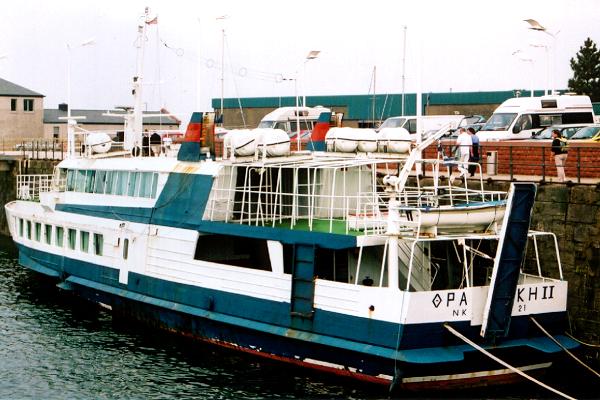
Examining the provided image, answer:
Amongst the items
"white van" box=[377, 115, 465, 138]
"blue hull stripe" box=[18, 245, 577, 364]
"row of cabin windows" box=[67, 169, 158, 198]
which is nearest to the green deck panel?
"blue hull stripe" box=[18, 245, 577, 364]

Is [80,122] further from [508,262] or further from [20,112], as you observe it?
[508,262]

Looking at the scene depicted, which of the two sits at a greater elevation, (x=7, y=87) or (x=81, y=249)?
(x=7, y=87)

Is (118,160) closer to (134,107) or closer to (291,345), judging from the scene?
(134,107)

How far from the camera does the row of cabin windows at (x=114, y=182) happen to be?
2777 centimetres

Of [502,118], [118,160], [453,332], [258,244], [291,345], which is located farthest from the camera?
A: [502,118]

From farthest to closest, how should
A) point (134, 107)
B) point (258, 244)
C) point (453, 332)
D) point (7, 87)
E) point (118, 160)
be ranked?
point (7, 87)
point (134, 107)
point (118, 160)
point (258, 244)
point (453, 332)

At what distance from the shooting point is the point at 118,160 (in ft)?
98.2

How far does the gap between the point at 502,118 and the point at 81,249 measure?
1801 cm

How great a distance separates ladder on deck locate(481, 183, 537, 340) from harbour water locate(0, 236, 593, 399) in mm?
1701

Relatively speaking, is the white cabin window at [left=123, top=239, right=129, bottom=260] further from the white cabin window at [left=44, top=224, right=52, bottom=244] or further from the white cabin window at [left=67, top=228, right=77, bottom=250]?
the white cabin window at [left=44, top=224, right=52, bottom=244]

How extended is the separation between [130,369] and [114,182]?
761 cm

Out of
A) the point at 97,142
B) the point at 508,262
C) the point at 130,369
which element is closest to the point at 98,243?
the point at 97,142

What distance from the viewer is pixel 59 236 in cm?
3192

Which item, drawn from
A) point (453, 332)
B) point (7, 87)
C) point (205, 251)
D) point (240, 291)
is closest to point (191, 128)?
point (205, 251)
